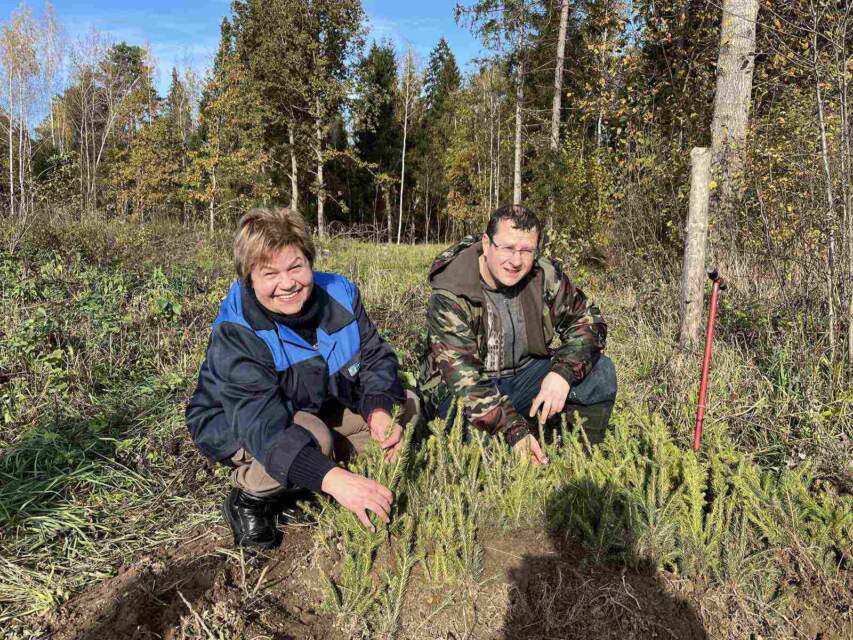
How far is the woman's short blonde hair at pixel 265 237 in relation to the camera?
2.12 metres

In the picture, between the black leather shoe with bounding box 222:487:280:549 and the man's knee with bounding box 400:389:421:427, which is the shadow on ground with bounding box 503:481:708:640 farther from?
the black leather shoe with bounding box 222:487:280:549

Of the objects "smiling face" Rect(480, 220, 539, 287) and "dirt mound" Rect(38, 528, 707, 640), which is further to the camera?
"smiling face" Rect(480, 220, 539, 287)

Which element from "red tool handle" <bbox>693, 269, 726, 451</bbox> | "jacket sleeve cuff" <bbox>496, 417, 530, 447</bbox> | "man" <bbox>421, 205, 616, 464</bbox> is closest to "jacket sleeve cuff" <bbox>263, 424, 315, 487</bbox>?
"man" <bbox>421, 205, 616, 464</bbox>

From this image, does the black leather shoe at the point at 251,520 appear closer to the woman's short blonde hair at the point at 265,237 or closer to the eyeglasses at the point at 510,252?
the woman's short blonde hair at the point at 265,237

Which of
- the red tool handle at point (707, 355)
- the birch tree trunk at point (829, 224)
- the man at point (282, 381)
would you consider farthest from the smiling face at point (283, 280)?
the birch tree trunk at point (829, 224)

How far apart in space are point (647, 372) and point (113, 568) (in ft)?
11.5

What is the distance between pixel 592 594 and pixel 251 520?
1.40 meters

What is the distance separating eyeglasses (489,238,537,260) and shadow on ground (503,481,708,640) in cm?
109

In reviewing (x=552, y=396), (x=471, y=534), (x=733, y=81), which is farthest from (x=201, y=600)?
(x=733, y=81)

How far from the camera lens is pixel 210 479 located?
296 cm

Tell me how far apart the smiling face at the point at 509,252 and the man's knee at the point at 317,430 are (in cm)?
114

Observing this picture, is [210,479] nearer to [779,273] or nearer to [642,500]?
[642,500]

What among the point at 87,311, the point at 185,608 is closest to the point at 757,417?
the point at 185,608

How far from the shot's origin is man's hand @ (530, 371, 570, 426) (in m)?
2.66
